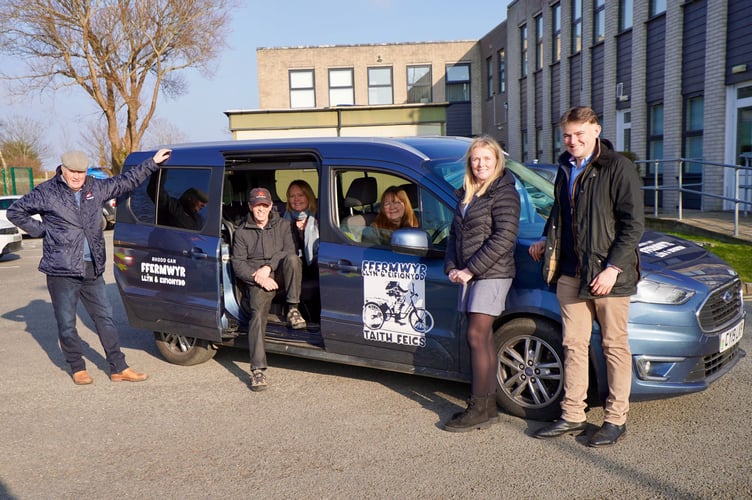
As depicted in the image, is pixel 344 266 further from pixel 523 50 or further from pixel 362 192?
pixel 523 50

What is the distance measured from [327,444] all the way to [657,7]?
1563 cm

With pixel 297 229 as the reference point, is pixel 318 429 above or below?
below

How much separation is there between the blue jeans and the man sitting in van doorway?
1.28m

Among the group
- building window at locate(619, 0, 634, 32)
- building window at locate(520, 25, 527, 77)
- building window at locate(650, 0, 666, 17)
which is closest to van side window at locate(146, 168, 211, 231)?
building window at locate(650, 0, 666, 17)

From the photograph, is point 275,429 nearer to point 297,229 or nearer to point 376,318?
point 376,318

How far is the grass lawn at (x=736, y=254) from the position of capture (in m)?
8.62

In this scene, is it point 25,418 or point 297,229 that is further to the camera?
point 297,229

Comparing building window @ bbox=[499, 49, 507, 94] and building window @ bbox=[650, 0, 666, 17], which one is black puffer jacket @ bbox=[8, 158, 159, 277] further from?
building window @ bbox=[499, 49, 507, 94]

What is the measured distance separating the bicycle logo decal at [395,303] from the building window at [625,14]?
1567cm

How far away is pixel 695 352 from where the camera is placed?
13.5 feet

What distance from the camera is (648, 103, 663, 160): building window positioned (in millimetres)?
16734

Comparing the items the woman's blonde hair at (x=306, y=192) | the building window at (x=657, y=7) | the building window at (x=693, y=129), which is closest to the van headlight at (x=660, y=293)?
the woman's blonde hair at (x=306, y=192)

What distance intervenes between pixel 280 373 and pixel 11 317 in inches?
191

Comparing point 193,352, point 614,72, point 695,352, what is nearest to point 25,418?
point 193,352
